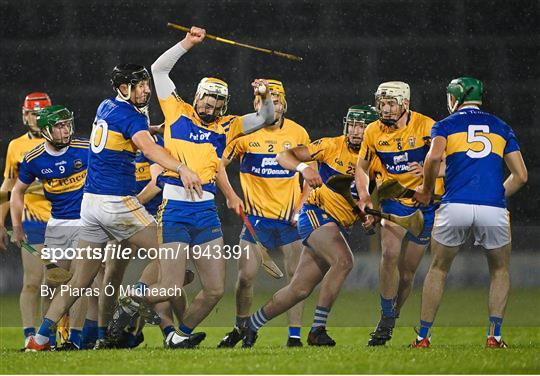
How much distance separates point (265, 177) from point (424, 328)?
1.49 meters

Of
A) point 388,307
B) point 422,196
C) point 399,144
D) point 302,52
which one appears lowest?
point 388,307

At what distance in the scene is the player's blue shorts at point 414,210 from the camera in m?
8.33

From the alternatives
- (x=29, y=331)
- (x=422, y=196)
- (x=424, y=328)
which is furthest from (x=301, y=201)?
(x=29, y=331)

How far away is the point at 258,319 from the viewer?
8.18 meters

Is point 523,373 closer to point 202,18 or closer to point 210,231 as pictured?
point 210,231

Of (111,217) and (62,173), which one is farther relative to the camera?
(62,173)

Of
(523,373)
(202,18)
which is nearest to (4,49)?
(202,18)

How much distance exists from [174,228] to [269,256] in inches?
40.6

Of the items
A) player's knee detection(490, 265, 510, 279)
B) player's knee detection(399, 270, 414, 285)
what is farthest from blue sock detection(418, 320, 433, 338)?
player's knee detection(399, 270, 414, 285)

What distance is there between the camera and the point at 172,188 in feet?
25.8

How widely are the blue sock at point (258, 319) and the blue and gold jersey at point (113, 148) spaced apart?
1046 millimetres

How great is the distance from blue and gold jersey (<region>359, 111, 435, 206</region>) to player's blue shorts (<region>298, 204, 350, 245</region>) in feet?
1.33

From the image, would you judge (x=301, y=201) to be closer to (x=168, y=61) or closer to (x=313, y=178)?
(x=313, y=178)

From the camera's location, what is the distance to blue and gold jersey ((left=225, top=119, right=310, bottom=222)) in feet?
28.4
